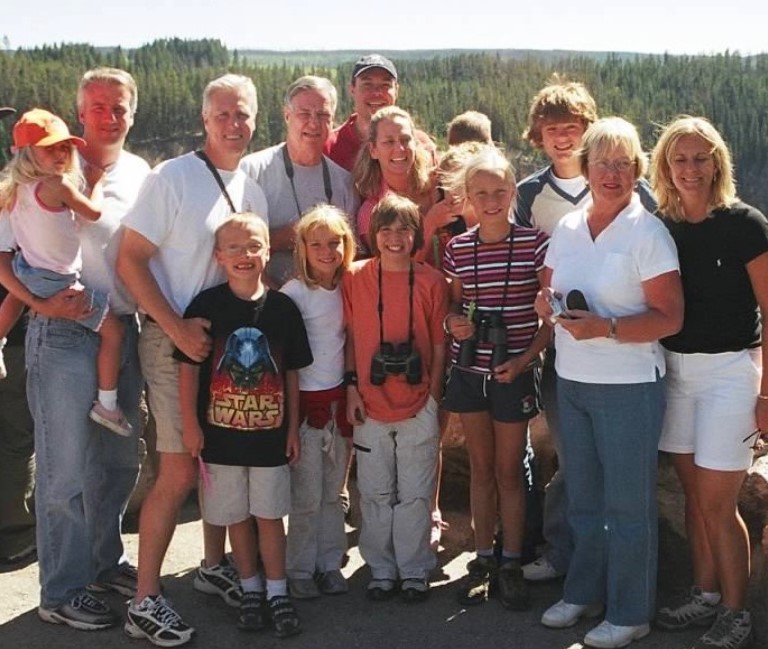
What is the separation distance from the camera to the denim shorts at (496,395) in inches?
169

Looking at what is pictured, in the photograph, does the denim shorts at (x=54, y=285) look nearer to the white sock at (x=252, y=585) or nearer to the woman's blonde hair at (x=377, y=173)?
the white sock at (x=252, y=585)

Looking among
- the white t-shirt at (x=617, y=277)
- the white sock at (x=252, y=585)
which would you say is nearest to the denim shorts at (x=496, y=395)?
the white t-shirt at (x=617, y=277)

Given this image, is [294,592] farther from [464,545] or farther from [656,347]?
[656,347]

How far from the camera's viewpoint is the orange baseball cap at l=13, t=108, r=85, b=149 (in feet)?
12.7

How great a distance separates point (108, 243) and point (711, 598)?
2992 millimetres

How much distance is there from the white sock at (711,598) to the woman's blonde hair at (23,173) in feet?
10.4

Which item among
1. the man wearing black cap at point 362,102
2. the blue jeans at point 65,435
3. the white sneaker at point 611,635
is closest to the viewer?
the white sneaker at point 611,635

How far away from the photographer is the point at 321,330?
4406 millimetres

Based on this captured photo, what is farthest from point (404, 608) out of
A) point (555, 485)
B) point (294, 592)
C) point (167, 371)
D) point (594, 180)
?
point (594, 180)

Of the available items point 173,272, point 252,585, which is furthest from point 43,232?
point 252,585

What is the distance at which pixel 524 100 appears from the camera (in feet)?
102

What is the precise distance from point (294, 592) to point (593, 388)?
5.73 ft

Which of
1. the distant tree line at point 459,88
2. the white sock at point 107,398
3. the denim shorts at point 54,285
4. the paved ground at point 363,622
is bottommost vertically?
the paved ground at point 363,622

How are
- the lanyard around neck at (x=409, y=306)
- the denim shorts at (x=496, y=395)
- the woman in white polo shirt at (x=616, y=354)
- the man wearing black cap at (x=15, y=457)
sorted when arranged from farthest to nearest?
the man wearing black cap at (x=15, y=457)
the lanyard around neck at (x=409, y=306)
the denim shorts at (x=496, y=395)
the woman in white polo shirt at (x=616, y=354)
